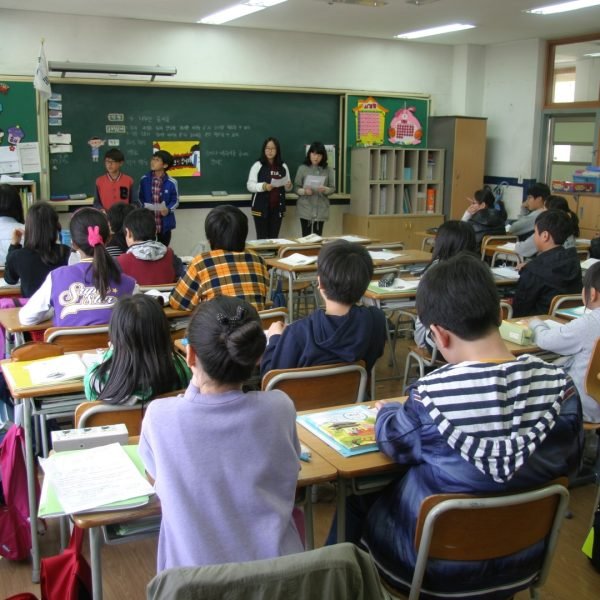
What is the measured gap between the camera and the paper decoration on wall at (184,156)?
832 centimetres

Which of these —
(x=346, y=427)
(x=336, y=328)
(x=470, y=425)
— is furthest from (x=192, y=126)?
(x=470, y=425)

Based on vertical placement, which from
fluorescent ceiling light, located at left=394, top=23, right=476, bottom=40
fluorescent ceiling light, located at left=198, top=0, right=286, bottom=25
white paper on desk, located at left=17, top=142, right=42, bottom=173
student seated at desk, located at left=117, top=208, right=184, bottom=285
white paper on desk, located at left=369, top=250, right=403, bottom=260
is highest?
fluorescent ceiling light, located at left=394, top=23, right=476, bottom=40

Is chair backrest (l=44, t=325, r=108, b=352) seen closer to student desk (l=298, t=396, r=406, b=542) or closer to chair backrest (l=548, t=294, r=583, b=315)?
student desk (l=298, t=396, r=406, b=542)

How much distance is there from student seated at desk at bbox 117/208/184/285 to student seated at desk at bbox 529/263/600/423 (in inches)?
87.5

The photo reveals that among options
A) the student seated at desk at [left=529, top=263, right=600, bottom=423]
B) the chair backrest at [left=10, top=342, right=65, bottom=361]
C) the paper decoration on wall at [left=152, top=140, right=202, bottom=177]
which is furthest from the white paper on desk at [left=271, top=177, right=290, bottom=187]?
the chair backrest at [left=10, top=342, right=65, bottom=361]

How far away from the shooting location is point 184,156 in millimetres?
8414

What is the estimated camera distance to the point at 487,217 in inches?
278

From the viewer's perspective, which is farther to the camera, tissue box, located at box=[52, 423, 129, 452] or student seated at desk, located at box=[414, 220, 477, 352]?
student seated at desk, located at box=[414, 220, 477, 352]

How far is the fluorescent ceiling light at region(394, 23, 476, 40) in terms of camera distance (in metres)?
8.33

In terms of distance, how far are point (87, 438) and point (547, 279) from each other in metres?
3.24

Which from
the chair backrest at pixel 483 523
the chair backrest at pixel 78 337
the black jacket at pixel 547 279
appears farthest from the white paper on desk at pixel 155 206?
the chair backrest at pixel 483 523

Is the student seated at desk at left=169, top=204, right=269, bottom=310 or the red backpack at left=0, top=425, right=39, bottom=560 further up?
the student seated at desk at left=169, top=204, right=269, bottom=310

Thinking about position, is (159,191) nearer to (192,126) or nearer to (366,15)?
(192,126)

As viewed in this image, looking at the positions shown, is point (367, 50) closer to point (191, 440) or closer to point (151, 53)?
point (151, 53)
